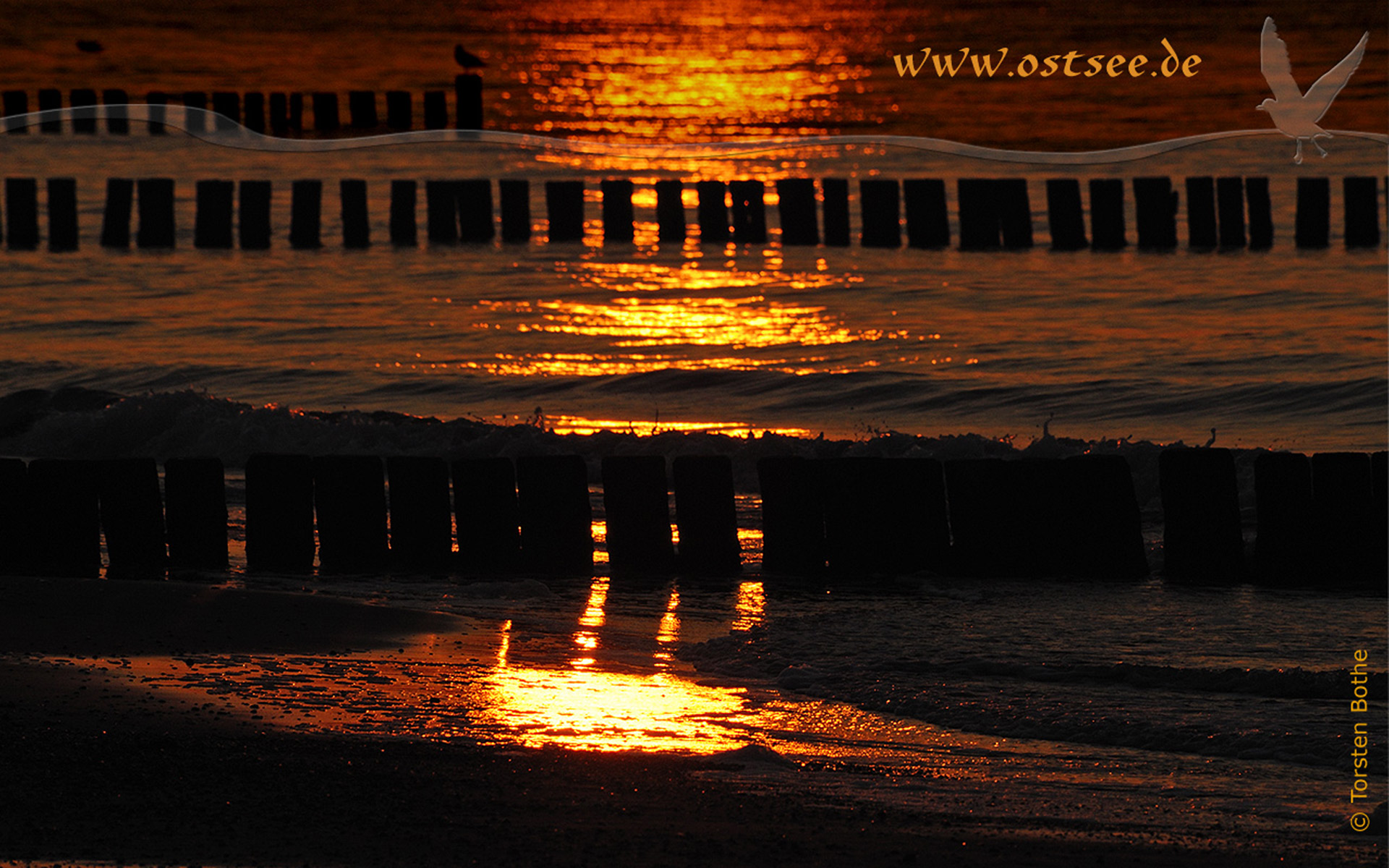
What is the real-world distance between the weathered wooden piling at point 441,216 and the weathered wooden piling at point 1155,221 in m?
10.4

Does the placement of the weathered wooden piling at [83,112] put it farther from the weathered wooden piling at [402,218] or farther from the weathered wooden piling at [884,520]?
the weathered wooden piling at [884,520]

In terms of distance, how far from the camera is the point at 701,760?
5.23 meters

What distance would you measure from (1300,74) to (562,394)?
34.1m

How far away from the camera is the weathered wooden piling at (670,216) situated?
1001 inches

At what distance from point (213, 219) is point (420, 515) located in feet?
62.4

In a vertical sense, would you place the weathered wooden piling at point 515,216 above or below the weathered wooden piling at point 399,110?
below

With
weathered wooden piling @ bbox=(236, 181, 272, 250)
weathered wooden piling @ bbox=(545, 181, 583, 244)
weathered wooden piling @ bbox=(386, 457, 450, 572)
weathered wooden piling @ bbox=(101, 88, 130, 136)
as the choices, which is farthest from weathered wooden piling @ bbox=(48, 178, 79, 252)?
weathered wooden piling @ bbox=(386, 457, 450, 572)

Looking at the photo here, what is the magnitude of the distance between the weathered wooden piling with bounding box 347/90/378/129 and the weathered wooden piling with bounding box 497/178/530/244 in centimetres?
1210

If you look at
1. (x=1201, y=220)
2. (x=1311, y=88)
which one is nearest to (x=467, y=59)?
(x=1201, y=220)

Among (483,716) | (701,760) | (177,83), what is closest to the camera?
→ (701,760)

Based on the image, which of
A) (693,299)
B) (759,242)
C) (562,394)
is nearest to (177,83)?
(759,242)

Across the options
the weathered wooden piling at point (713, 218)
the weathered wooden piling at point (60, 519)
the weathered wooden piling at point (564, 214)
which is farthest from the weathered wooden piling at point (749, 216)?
the weathered wooden piling at point (60, 519)

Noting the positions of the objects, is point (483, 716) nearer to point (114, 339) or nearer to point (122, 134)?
point (114, 339)

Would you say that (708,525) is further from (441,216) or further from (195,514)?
(441,216)
